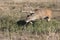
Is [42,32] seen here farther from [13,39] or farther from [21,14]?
[21,14]

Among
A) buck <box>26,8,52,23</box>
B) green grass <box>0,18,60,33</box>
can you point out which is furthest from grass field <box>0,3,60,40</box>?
buck <box>26,8,52,23</box>

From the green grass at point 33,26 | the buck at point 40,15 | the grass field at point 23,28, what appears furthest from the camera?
the buck at point 40,15

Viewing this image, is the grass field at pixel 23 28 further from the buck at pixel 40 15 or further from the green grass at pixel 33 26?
the buck at pixel 40 15

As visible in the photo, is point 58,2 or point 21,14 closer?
point 21,14

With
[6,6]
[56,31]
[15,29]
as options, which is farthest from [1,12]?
[56,31]

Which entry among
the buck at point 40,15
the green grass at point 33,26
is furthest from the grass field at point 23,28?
the buck at point 40,15

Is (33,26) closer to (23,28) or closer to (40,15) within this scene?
(23,28)

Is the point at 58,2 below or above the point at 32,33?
below

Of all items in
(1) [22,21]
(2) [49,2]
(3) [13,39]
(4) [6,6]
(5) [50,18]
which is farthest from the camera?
(2) [49,2]

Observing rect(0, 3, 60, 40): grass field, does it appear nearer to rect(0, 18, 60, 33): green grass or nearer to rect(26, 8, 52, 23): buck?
rect(0, 18, 60, 33): green grass

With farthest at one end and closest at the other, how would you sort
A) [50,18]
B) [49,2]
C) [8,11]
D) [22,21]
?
[49,2] → [8,11] → [50,18] → [22,21]

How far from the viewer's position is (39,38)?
8.10 meters

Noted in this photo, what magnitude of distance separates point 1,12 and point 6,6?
1684 mm

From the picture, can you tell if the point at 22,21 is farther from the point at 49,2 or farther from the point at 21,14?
the point at 49,2
